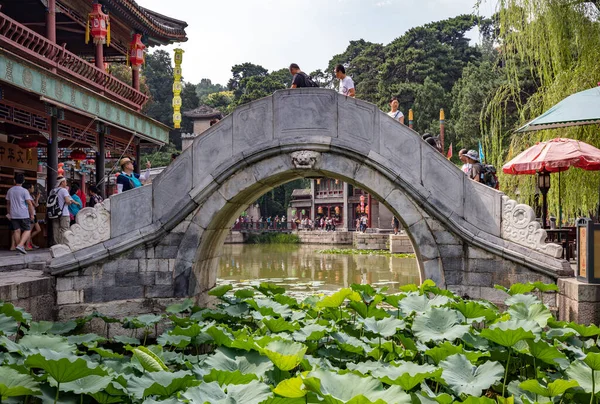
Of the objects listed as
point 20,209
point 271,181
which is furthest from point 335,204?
point 271,181

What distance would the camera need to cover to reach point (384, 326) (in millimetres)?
3896

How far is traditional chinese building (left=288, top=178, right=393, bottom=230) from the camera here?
2988 centimetres

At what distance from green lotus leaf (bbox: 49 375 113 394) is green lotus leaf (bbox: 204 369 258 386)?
0.51 meters

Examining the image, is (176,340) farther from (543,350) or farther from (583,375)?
(583,375)

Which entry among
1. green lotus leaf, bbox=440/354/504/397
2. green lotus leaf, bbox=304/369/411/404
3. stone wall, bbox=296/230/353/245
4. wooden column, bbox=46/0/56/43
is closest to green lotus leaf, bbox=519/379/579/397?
green lotus leaf, bbox=440/354/504/397

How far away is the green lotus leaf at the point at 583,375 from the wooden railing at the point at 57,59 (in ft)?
27.9

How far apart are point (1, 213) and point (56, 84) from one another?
259 cm

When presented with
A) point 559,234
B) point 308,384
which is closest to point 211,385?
point 308,384

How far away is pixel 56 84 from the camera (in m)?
8.98

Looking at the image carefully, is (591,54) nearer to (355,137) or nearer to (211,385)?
(355,137)

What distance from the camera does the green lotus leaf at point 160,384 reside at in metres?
2.80

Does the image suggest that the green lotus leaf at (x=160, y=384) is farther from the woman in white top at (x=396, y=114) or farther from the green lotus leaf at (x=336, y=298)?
the woman in white top at (x=396, y=114)

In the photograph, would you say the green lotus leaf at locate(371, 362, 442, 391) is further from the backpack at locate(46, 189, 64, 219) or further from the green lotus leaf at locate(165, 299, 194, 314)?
the backpack at locate(46, 189, 64, 219)

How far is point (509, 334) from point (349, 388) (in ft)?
4.34
